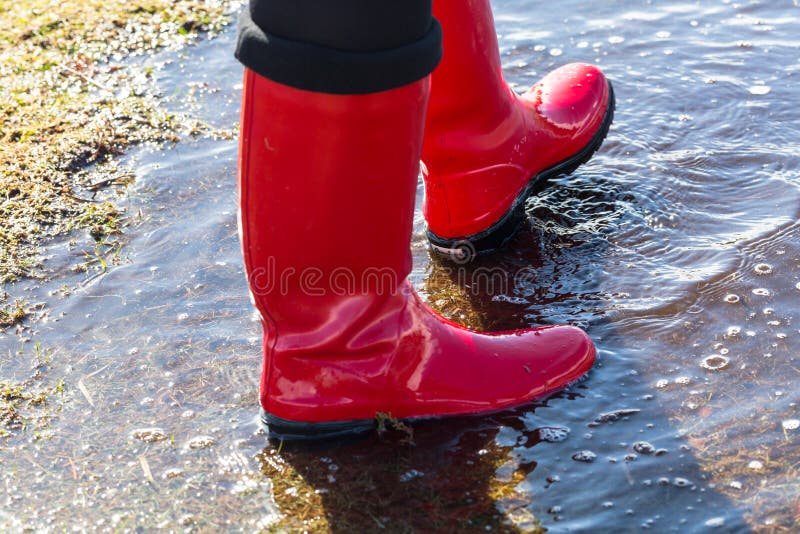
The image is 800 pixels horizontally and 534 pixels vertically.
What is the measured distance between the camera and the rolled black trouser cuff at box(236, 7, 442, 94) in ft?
4.53

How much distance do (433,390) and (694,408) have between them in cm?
50

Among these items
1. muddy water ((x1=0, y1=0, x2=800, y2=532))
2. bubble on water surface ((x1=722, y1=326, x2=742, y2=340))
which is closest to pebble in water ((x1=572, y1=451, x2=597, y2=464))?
muddy water ((x1=0, y1=0, x2=800, y2=532))

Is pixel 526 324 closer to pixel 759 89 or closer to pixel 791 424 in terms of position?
pixel 791 424

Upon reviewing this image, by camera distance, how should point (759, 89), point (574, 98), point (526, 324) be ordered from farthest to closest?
point (759, 89) → point (574, 98) → point (526, 324)

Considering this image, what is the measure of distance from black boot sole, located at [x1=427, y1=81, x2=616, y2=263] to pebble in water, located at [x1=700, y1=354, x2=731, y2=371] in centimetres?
62

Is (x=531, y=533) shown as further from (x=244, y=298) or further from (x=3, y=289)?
(x=3, y=289)

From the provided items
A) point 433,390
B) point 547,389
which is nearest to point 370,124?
point 433,390

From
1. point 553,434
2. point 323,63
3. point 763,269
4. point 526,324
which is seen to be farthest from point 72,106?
point 763,269

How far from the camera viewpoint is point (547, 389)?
1.85m

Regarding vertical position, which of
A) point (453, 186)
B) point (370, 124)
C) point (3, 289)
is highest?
point (370, 124)

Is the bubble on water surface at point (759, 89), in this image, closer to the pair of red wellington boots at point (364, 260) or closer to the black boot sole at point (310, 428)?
the pair of red wellington boots at point (364, 260)

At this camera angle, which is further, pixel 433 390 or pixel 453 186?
pixel 453 186

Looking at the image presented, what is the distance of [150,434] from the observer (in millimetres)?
1801

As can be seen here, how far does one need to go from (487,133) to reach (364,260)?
0.74 metres
